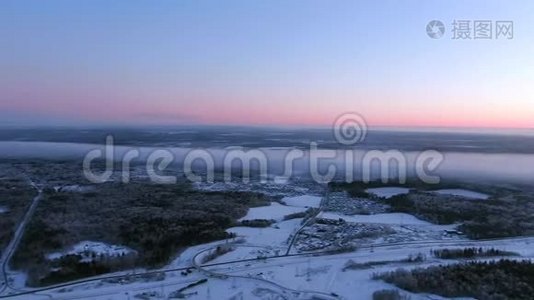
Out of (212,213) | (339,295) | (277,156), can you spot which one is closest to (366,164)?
(277,156)

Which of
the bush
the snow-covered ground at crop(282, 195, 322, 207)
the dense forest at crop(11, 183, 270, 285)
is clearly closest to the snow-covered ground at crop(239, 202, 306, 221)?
the dense forest at crop(11, 183, 270, 285)

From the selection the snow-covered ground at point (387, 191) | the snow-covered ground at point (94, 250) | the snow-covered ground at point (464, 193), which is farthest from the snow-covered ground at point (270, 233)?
the snow-covered ground at point (464, 193)

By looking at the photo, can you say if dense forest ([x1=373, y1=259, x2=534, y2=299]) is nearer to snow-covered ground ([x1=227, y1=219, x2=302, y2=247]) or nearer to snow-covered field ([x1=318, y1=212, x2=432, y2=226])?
snow-covered ground ([x1=227, y1=219, x2=302, y2=247])

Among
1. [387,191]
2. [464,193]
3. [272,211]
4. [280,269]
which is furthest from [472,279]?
[464,193]

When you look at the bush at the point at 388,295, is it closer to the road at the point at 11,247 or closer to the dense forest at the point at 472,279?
the dense forest at the point at 472,279

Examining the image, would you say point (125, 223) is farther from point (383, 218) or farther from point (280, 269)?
point (383, 218)

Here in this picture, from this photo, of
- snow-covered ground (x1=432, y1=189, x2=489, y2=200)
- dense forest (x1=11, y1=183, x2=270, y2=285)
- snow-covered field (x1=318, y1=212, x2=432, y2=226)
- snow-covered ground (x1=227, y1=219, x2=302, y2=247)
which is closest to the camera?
dense forest (x1=11, y1=183, x2=270, y2=285)
